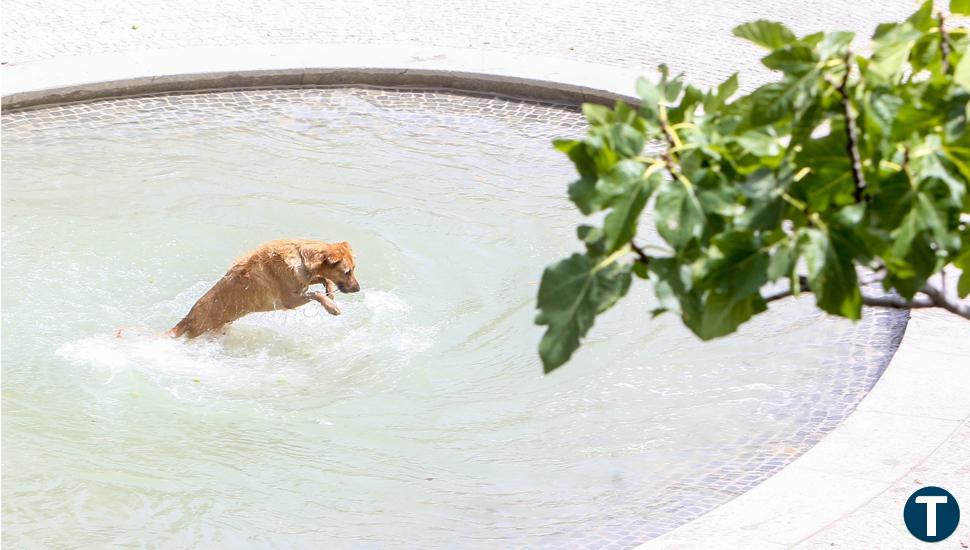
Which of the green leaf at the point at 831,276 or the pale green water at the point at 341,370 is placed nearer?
the green leaf at the point at 831,276

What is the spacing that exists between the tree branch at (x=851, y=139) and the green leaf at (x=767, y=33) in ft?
0.61

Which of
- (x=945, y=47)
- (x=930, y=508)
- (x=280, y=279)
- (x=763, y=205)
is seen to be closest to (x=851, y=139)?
(x=763, y=205)

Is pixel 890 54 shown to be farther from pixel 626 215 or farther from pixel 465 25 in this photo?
pixel 465 25

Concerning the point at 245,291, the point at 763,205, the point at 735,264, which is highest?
the point at 763,205

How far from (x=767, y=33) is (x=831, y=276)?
54 cm

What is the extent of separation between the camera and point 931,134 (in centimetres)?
235

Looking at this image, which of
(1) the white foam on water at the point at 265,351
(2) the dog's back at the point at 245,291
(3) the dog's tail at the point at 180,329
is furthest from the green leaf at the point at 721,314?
(3) the dog's tail at the point at 180,329

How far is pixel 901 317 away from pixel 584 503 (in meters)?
2.65

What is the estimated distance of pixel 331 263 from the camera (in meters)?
7.07

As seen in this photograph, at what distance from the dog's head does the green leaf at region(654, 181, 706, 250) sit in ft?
16.1

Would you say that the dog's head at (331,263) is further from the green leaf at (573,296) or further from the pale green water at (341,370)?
the green leaf at (573,296)

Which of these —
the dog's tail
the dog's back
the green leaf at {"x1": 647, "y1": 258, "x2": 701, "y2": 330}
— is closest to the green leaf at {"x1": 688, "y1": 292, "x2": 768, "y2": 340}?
the green leaf at {"x1": 647, "y1": 258, "x2": 701, "y2": 330}

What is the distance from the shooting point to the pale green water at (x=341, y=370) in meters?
6.18

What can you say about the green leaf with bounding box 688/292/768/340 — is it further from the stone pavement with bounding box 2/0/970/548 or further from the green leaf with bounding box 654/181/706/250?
the stone pavement with bounding box 2/0/970/548
